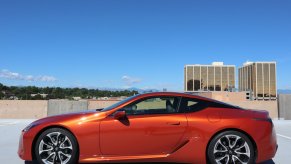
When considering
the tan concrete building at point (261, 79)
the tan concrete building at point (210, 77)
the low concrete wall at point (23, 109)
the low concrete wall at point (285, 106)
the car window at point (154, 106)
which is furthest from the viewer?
the tan concrete building at point (210, 77)

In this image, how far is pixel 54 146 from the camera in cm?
532

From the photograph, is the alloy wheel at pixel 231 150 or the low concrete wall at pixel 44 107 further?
the low concrete wall at pixel 44 107

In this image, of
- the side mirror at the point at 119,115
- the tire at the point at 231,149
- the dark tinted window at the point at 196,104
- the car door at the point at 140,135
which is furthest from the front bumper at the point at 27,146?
the tire at the point at 231,149

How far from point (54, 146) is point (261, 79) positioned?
19134cm

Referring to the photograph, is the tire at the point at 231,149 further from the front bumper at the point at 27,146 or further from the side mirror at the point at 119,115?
the front bumper at the point at 27,146

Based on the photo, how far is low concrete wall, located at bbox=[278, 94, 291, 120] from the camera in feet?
53.4

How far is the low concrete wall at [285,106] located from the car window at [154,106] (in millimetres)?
12283

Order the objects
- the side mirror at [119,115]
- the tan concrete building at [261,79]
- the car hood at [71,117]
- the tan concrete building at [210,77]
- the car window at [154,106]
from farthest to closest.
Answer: the tan concrete building at [210,77] < the tan concrete building at [261,79] < the car window at [154,106] < the car hood at [71,117] < the side mirror at [119,115]

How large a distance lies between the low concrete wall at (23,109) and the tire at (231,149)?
1328 centimetres

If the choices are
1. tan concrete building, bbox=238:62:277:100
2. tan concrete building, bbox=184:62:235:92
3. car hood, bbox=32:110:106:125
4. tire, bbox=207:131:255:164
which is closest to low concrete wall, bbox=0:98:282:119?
car hood, bbox=32:110:106:125

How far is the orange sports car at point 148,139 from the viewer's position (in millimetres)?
5254

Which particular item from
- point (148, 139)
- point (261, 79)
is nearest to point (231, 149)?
point (148, 139)

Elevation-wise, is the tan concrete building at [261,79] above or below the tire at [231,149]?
above

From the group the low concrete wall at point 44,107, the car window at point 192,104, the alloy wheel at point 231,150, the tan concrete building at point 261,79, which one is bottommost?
the alloy wheel at point 231,150
